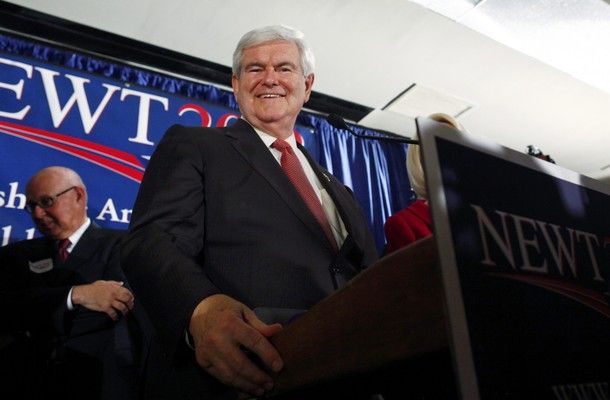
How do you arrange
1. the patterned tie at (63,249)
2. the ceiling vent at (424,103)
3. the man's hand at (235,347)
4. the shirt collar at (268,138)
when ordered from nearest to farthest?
1. the man's hand at (235,347)
2. the shirt collar at (268,138)
3. the patterned tie at (63,249)
4. the ceiling vent at (424,103)

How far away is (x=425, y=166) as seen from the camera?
1.33 ft

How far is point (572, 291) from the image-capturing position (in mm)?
491

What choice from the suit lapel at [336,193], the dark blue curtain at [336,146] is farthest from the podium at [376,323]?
the dark blue curtain at [336,146]

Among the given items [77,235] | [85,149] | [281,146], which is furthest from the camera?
[85,149]

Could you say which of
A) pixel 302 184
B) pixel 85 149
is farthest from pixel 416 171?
pixel 85 149

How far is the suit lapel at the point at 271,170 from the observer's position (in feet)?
2.85

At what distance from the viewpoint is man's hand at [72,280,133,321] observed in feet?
4.82

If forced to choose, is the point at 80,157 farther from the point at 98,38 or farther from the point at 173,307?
the point at 173,307

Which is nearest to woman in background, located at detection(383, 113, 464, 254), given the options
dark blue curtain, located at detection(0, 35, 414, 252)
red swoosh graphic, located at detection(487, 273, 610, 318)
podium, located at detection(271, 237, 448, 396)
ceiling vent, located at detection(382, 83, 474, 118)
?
red swoosh graphic, located at detection(487, 273, 610, 318)

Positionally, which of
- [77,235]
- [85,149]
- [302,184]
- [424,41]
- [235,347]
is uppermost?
[424,41]

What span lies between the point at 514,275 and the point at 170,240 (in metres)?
0.48

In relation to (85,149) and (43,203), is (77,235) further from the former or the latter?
(85,149)

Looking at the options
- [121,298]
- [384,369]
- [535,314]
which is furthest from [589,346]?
[121,298]

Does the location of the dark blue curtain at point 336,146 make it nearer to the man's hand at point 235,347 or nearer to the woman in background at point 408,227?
the woman in background at point 408,227
